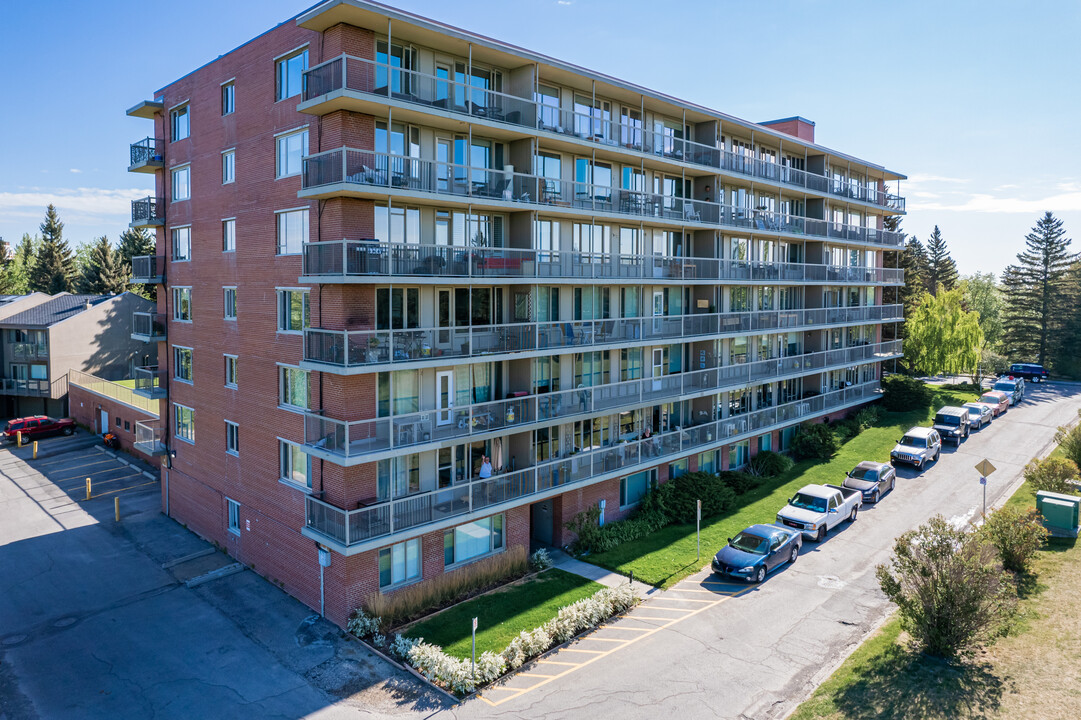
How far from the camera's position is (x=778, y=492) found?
98.4ft

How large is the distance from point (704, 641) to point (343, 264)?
45.6 ft

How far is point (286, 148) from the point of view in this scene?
20.7 meters

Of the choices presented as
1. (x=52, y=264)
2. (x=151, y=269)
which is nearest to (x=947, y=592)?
(x=151, y=269)

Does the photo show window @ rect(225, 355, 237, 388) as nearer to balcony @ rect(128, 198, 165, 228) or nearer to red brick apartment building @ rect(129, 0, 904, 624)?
red brick apartment building @ rect(129, 0, 904, 624)

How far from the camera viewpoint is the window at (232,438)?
23797mm

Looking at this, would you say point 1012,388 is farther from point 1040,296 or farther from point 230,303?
point 230,303

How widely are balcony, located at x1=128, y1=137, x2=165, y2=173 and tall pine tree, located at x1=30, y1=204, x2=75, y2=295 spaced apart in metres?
50.3

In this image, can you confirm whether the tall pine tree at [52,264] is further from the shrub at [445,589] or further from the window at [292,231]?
the shrub at [445,589]

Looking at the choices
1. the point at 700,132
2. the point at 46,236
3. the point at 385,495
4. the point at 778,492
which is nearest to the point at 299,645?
the point at 385,495

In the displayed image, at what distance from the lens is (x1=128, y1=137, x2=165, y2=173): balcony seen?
27.5 m

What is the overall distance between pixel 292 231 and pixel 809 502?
833 inches

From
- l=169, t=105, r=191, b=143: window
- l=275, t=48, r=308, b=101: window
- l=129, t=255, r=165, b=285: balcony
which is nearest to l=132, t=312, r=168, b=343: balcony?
l=129, t=255, r=165, b=285: balcony

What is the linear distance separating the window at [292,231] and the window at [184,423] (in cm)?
969

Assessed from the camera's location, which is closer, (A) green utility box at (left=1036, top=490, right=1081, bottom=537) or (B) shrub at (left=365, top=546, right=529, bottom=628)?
(B) shrub at (left=365, top=546, right=529, bottom=628)
